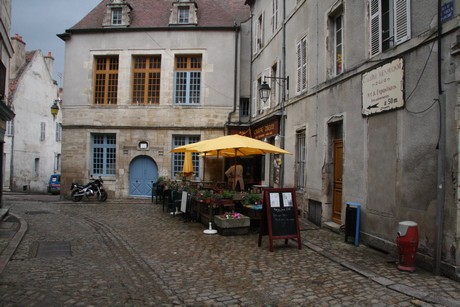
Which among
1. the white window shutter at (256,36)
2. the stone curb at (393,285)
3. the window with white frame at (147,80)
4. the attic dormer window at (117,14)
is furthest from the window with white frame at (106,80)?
the stone curb at (393,285)

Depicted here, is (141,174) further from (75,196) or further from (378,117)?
(378,117)

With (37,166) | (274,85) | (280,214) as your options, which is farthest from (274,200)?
(37,166)

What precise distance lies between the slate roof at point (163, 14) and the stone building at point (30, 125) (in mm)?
9595

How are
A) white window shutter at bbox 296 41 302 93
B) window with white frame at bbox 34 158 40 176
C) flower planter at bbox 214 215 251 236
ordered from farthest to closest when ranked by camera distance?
window with white frame at bbox 34 158 40 176
white window shutter at bbox 296 41 302 93
flower planter at bbox 214 215 251 236

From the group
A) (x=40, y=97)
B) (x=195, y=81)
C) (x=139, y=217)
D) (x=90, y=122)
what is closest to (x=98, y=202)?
(x=90, y=122)

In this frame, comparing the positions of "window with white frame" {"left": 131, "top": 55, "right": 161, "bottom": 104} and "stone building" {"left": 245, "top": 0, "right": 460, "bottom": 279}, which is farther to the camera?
"window with white frame" {"left": 131, "top": 55, "right": 161, "bottom": 104}

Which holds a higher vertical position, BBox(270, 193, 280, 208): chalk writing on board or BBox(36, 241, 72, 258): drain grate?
BBox(270, 193, 280, 208): chalk writing on board

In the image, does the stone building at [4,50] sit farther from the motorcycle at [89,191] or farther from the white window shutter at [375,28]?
the white window shutter at [375,28]

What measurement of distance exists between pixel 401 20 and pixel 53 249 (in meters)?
7.39

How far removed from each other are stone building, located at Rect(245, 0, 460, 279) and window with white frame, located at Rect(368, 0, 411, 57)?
2 centimetres

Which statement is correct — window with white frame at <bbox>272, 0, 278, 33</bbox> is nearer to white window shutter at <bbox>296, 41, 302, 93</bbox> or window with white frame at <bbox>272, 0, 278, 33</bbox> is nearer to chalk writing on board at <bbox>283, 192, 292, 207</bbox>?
white window shutter at <bbox>296, 41, 302, 93</bbox>

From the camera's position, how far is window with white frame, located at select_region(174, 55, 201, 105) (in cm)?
1831

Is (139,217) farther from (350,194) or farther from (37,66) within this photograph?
(37,66)

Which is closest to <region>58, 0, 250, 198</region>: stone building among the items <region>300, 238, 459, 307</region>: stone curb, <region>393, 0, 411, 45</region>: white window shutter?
<region>393, 0, 411, 45</region>: white window shutter
